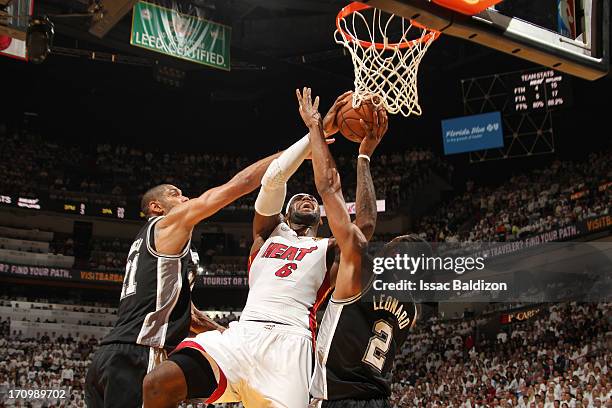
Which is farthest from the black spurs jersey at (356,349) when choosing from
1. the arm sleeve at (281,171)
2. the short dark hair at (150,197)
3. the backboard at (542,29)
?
the backboard at (542,29)

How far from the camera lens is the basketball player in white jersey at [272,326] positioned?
3.94 meters

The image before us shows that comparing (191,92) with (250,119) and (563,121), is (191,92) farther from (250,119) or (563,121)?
(563,121)

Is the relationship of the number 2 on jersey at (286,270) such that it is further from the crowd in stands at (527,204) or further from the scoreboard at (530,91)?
the scoreboard at (530,91)

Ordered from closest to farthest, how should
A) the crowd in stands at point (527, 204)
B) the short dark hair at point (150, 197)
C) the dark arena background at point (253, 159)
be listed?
the short dark hair at point (150, 197) < the dark arena background at point (253, 159) < the crowd in stands at point (527, 204)

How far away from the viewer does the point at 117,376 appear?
14.6ft

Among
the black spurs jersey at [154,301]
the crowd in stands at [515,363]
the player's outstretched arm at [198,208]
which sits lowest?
the crowd in stands at [515,363]

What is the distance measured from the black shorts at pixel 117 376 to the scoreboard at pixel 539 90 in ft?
57.2

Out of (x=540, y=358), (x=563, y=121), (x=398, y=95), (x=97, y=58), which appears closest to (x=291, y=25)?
(x=97, y=58)

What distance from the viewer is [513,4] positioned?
16.6 feet

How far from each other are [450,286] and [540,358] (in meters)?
4.54

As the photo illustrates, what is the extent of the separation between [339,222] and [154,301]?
126cm

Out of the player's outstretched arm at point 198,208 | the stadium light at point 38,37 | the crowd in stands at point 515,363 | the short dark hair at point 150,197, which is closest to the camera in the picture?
the player's outstretched arm at point 198,208

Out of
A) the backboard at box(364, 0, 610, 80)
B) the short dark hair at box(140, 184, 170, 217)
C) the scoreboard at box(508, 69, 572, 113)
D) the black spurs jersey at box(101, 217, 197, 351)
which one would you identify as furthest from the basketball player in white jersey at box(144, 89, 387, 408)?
the scoreboard at box(508, 69, 572, 113)

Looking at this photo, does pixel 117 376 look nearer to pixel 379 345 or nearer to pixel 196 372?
pixel 196 372
